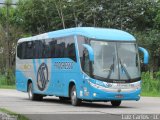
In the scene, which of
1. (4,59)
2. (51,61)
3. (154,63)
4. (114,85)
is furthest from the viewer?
(4,59)

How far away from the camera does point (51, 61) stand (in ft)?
87.7

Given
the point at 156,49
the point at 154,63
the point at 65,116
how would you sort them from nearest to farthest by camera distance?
the point at 65,116 → the point at 156,49 → the point at 154,63

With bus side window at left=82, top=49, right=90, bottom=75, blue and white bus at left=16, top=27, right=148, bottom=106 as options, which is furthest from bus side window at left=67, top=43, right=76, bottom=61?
bus side window at left=82, top=49, right=90, bottom=75

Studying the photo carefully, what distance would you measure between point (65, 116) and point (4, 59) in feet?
177

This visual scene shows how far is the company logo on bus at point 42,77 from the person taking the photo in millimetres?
27578

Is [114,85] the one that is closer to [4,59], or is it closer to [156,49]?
[156,49]

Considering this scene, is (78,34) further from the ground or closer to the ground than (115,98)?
further from the ground

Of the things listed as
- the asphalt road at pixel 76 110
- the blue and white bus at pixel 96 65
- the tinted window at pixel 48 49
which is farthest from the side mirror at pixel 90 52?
the asphalt road at pixel 76 110

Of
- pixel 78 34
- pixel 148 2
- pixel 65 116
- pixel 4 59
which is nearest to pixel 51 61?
pixel 78 34

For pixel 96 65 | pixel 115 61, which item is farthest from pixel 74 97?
pixel 115 61

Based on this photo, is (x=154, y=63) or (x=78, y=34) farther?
(x=154, y=63)

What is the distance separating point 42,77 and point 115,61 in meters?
6.30

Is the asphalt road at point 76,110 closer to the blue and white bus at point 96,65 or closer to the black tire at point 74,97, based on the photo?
the black tire at point 74,97

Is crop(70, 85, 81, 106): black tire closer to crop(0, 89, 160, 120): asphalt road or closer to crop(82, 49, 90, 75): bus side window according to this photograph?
crop(0, 89, 160, 120): asphalt road
